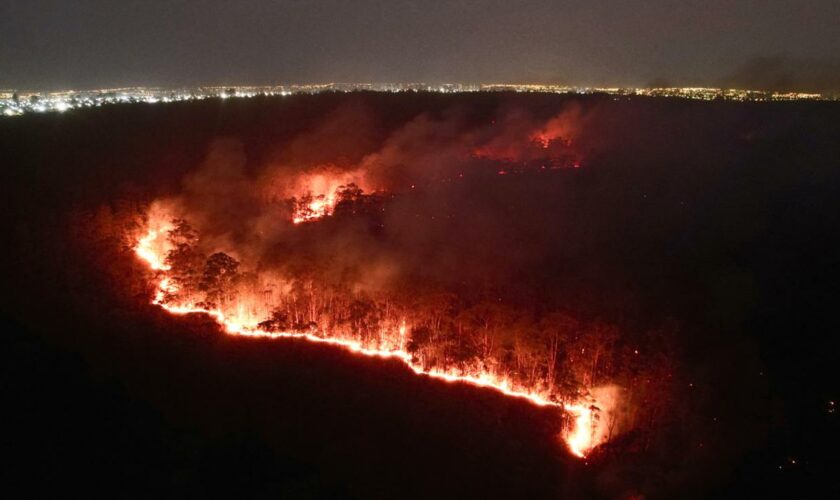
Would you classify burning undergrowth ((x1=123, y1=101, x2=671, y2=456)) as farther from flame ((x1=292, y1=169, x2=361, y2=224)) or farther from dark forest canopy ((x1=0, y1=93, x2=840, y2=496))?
dark forest canopy ((x1=0, y1=93, x2=840, y2=496))

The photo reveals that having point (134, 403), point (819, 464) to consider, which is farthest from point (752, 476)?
point (134, 403)

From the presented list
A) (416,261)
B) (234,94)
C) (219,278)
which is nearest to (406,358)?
(416,261)

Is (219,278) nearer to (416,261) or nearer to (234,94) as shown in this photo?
(416,261)

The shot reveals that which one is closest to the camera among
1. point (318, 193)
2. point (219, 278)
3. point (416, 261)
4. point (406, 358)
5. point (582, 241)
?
point (406, 358)

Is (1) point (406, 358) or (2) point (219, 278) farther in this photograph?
(2) point (219, 278)

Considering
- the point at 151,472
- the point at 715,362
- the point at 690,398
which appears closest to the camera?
the point at 151,472

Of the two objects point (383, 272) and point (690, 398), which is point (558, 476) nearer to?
point (690, 398)
